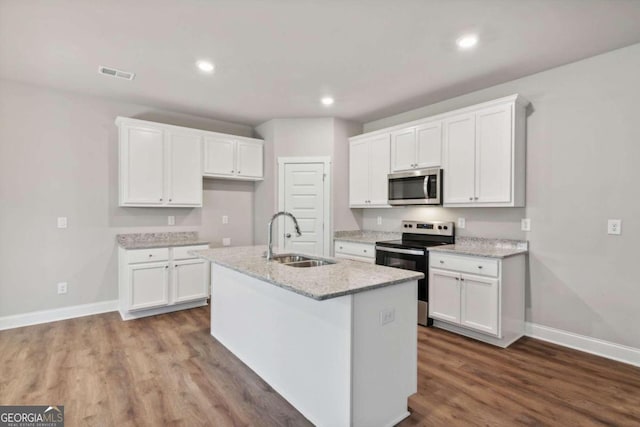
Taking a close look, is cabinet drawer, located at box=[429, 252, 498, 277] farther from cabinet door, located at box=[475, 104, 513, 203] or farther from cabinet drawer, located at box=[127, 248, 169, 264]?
cabinet drawer, located at box=[127, 248, 169, 264]

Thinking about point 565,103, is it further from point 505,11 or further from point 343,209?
point 343,209

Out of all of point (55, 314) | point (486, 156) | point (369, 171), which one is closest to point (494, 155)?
point (486, 156)

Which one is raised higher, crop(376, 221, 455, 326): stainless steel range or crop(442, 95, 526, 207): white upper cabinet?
crop(442, 95, 526, 207): white upper cabinet

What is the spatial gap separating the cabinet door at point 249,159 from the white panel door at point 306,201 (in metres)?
0.48

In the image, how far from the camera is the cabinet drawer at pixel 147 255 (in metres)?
3.69

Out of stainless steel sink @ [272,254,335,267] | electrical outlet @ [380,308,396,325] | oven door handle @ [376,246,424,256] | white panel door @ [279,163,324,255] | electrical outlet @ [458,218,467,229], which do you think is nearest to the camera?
electrical outlet @ [380,308,396,325]

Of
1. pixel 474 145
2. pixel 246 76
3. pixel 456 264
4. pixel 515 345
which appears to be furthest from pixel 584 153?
pixel 246 76

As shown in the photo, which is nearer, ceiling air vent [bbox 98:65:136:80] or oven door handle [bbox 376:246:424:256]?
ceiling air vent [bbox 98:65:136:80]

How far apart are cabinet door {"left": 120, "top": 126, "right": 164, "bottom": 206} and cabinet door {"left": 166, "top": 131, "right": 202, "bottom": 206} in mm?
110

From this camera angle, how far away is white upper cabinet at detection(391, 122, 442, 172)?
12.4ft

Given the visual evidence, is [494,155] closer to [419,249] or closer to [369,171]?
[419,249]

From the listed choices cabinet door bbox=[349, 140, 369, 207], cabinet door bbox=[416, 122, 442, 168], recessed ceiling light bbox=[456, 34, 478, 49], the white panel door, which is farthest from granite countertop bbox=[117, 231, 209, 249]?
recessed ceiling light bbox=[456, 34, 478, 49]

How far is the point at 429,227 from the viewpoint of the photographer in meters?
4.08

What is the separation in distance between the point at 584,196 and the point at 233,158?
4.16 m
